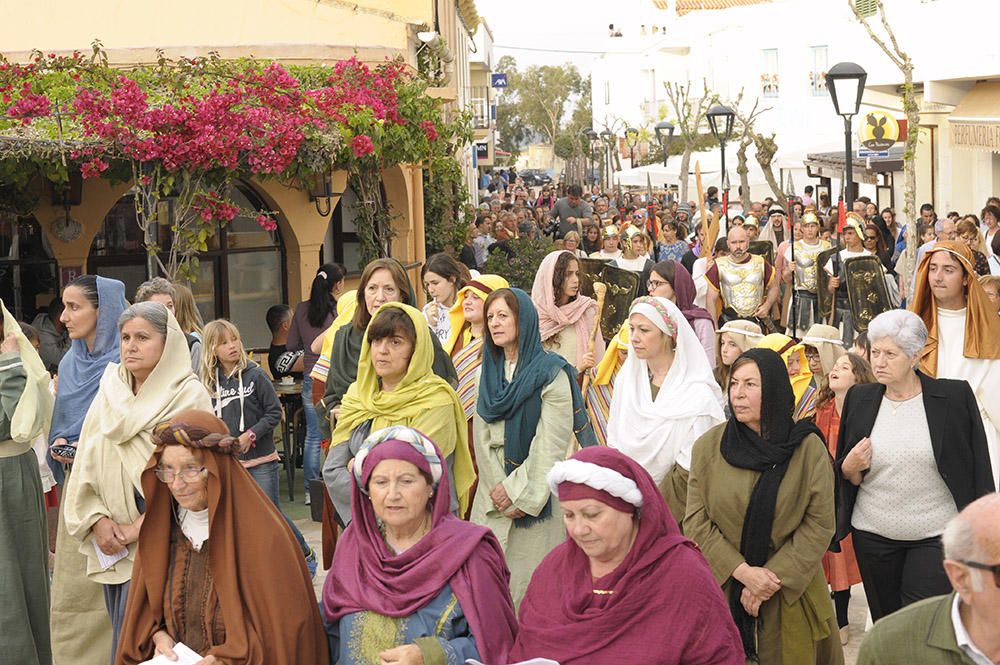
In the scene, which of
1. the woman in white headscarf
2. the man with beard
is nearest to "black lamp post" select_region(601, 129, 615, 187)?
the man with beard

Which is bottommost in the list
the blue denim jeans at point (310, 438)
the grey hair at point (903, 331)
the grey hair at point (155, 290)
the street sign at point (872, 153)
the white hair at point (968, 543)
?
the blue denim jeans at point (310, 438)

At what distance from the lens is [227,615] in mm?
4801

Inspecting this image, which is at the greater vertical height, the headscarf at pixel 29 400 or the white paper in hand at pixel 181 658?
the headscarf at pixel 29 400

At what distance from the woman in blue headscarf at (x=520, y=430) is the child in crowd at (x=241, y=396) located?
1877 millimetres

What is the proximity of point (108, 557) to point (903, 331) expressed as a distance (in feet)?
10.6

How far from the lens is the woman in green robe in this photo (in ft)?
18.5

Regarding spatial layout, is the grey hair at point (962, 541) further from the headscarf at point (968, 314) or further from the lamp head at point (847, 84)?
the lamp head at point (847, 84)

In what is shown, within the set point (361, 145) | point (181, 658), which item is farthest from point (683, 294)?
point (181, 658)

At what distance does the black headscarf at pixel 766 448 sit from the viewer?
565cm

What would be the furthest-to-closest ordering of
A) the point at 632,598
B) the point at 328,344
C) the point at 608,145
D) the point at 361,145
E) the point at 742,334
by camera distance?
the point at 608,145
the point at 361,145
the point at 328,344
the point at 742,334
the point at 632,598

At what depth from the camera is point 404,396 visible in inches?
259

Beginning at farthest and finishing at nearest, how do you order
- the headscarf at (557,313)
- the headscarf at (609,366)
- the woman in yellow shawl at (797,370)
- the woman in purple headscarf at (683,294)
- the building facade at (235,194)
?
the building facade at (235,194) < the woman in purple headscarf at (683,294) < the headscarf at (557,313) < the headscarf at (609,366) < the woman in yellow shawl at (797,370)

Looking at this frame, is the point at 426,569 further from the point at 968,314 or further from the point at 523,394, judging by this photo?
the point at 968,314

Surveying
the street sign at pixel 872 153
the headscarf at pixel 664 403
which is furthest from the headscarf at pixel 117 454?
the street sign at pixel 872 153
